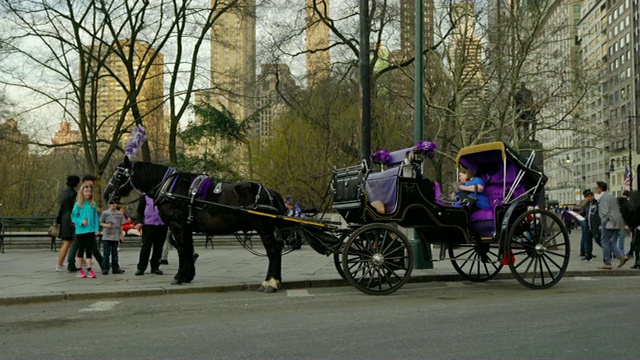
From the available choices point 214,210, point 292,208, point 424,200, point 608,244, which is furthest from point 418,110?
point 292,208

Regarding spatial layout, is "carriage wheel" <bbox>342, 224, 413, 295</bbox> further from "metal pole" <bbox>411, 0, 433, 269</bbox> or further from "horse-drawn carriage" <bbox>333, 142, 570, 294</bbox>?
"metal pole" <bbox>411, 0, 433, 269</bbox>

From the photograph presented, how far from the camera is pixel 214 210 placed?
1127 centimetres

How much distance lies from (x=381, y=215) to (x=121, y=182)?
4567mm

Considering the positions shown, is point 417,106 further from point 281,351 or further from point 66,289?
point 281,351

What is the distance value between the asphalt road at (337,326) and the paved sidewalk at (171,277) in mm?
459

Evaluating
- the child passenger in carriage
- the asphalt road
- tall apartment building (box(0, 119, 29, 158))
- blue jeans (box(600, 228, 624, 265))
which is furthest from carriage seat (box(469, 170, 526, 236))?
tall apartment building (box(0, 119, 29, 158))

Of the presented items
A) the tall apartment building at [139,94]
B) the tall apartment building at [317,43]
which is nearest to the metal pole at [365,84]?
the tall apartment building at [139,94]

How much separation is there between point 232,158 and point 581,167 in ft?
371

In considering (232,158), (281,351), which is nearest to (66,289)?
(281,351)

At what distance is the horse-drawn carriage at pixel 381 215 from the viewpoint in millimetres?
10328

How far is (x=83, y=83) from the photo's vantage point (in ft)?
94.3

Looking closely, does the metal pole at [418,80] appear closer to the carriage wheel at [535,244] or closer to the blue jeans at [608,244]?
the carriage wheel at [535,244]

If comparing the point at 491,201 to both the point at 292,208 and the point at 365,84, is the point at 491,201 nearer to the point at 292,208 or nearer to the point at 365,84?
the point at 365,84

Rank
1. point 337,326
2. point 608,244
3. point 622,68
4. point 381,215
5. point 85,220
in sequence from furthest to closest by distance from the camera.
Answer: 1. point 622,68
2. point 608,244
3. point 85,220
4. point 381,215
5. point 337,326
